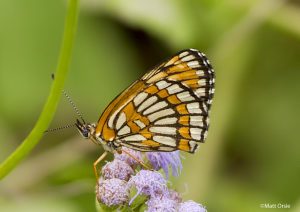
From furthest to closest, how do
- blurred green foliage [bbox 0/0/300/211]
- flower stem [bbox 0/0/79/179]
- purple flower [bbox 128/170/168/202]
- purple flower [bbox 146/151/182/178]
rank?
blurred green foliage [bbox 0/0/300/211]
purple flower [bbox 146/151/182/178]
purple flower [bbox 128/170/168/202]
flower stem [bbox 0/0/79/179]

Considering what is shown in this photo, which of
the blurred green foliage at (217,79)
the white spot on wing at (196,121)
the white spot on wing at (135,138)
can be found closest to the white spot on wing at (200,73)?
the white spot on wing at (196,121)

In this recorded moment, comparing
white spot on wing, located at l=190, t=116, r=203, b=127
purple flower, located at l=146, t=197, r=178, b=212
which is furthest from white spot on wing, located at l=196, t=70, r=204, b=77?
purple flower, located at l=146, t=197, r=178, b=212

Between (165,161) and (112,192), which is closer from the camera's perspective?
(112,192)

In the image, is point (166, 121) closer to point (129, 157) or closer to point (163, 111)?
point (163, 111)

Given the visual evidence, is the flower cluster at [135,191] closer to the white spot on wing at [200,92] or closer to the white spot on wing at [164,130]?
the white spot on wing at [164,130]

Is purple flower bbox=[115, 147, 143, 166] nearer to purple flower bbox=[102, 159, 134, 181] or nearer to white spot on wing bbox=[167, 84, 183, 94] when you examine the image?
purple flower bbox=[102, 159, 134, 181]

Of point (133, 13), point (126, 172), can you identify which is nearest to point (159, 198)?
point (126, 172)

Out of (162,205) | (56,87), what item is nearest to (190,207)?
(162,205)
